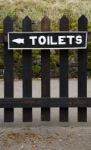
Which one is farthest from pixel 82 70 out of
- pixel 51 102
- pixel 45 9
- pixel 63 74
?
pixel 45 9

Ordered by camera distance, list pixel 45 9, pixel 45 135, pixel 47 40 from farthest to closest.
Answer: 1. pixel 45 9
2. pixel 47 40
3. pixel 45 135

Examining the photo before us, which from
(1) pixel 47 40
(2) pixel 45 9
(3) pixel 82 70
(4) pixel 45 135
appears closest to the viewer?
(4) pixel 45 135

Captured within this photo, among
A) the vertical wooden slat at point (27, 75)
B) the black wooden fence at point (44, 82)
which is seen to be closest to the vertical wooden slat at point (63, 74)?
the black wooden fence at point (44, 82)

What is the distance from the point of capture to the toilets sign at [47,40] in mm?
7402

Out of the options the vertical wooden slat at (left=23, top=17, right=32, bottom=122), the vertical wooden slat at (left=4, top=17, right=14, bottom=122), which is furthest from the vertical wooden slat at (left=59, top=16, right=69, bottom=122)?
the vertical wooden slat at (left=4, top=17, right=14, bottom=122)

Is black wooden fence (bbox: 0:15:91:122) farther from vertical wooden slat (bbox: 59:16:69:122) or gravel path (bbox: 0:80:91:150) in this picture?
gravel path (bbox: 0:80:91:150)

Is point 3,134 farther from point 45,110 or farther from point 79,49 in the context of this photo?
point 79,49

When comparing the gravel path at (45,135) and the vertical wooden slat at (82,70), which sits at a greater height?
the vertical wooden slat at (82,70)

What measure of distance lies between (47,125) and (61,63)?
870mm

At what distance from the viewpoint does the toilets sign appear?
7.40m

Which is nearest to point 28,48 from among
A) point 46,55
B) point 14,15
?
point 46,55

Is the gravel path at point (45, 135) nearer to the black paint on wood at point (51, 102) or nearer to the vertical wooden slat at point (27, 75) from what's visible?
the vertical wooden slat at point (27, 75)

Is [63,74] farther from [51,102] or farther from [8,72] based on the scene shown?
[8,72]

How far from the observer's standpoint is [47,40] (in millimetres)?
7422
